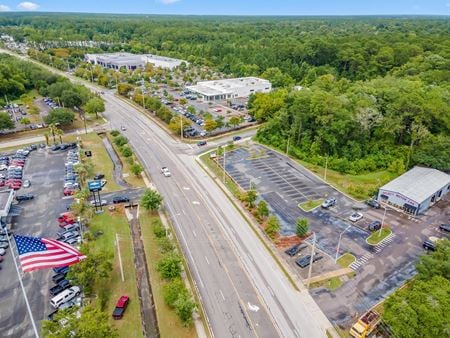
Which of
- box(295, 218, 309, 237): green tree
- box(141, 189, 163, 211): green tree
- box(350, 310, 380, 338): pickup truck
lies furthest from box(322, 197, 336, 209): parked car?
box(141, 189, 163, 211): green tree

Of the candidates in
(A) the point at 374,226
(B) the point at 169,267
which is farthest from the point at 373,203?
(B) the point at 169,267

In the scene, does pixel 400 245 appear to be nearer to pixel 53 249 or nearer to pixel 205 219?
pixel 205 219

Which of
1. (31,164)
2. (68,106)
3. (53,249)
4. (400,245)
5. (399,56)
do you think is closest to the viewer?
(53,249)

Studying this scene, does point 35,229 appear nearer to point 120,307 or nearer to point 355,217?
point 120,307

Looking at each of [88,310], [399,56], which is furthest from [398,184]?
[399,56]

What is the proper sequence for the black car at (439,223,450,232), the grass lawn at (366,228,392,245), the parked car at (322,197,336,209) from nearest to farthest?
the grass lawn at (366,228,392,245) → the black car at (439,223,450,232) → the parked car at (322,197,336,209)

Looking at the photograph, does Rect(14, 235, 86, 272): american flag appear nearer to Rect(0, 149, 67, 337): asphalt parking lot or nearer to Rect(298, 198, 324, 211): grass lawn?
Rect(0, 149, 67, 337): asphalt parking lot

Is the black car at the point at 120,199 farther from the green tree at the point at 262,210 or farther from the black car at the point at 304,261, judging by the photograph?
the black car at the point at 304,261
